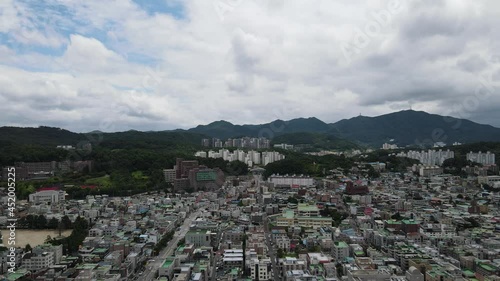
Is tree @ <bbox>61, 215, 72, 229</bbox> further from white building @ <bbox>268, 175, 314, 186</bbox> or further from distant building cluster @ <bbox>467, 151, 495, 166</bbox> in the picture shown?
distant building cluster @ <bbox>467, 151, 495, 166</bbox>

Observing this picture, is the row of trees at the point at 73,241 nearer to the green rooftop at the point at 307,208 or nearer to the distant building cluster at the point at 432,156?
the green rooftop at the point at 307,208

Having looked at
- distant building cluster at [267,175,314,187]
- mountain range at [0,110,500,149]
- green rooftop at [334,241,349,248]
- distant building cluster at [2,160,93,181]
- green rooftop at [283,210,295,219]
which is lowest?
green rooftop at [334,241,349,248]

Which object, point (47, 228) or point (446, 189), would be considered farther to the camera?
point (446, 189)

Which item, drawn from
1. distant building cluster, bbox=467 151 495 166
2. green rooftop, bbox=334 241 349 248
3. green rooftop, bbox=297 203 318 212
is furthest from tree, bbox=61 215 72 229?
distant building cluster, bbox=467 151 495 166

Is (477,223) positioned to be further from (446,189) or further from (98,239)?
(98,239)

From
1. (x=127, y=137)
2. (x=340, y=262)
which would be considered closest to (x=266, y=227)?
(x=340, y=262)

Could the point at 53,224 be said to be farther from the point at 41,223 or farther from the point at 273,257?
the point at 273,257

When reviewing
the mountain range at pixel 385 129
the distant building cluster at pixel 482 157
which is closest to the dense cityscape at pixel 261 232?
the distant building cluster at pixel 482 157
